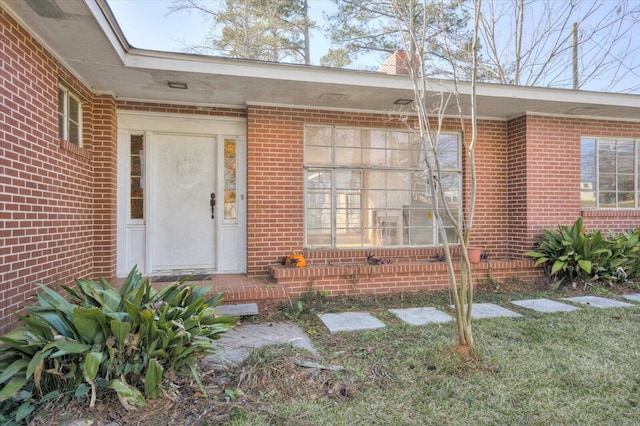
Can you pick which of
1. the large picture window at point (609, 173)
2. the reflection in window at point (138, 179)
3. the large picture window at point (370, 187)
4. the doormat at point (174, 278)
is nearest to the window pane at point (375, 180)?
the large picture window at point (370, 187)

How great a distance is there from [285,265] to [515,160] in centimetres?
402

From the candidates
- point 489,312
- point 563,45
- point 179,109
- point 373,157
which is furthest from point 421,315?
point 563,45

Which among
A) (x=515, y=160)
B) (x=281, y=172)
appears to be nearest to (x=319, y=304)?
(x=281, y=172)

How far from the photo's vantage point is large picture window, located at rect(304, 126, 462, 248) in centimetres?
532

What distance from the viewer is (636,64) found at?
8.98 meters

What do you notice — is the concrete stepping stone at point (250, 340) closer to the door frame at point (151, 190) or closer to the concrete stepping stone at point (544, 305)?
the door frame at point (151, 190)

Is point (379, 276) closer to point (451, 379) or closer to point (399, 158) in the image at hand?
point (399, 158)

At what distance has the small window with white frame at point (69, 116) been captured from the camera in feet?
12.3

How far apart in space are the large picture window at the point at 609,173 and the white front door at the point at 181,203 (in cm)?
604

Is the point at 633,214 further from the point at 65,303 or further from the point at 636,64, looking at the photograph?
the point at 65,303

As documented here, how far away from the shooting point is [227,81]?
13.5 feet

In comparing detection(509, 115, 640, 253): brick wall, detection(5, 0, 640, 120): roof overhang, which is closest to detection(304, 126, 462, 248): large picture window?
detection(5, 0, 640, 120): roof overhang

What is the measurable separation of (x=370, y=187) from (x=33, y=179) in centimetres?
410

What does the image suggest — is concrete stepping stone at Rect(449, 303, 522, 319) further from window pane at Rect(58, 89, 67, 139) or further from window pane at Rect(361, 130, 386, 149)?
window pane at Rect(58, 89, 67, 139)
